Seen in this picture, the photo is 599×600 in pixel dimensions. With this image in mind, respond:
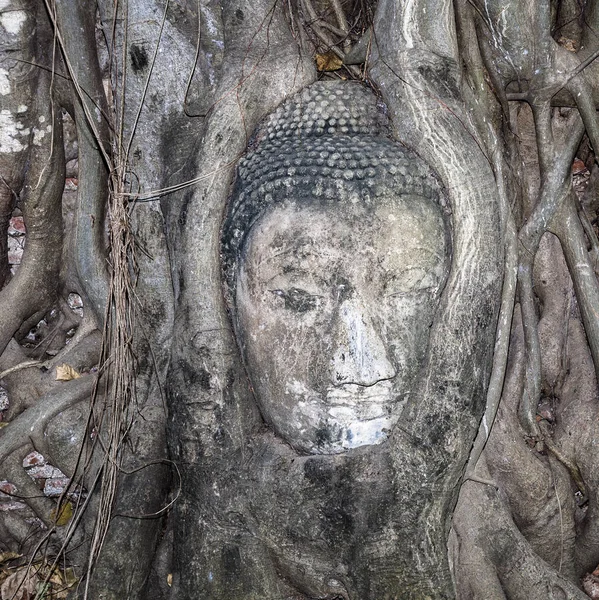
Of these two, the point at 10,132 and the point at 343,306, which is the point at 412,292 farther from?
the point at 10,132

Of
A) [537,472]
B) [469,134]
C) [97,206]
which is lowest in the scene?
[537,472]

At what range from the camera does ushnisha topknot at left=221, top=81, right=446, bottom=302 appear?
2055 mm

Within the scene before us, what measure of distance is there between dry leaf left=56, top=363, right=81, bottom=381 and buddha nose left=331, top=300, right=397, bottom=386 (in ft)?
4.12

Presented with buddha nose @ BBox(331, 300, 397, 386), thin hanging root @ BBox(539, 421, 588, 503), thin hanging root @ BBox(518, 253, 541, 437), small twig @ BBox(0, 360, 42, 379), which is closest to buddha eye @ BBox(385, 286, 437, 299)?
buddha nose @ BBox(331, 300, 397, 386)

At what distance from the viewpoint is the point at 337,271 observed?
203cm

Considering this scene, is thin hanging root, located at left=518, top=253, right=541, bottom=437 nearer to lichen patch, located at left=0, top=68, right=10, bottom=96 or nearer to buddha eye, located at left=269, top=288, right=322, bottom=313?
buddha eye, located at left=269, top=288, right=322, bottom=313

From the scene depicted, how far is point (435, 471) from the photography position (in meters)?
2.06

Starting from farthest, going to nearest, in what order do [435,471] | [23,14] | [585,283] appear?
[23,14] → [585,283] → [435,471]

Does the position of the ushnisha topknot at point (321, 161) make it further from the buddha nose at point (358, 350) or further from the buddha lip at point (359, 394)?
the buddha lip at point (359, 394)

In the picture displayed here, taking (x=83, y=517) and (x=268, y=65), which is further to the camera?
(x=83, y=517)

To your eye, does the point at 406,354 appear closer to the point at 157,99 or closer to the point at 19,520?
the point at 157,99

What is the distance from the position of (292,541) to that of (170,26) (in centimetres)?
178

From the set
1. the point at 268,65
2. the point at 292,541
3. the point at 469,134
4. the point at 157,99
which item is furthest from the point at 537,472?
the point at 157,99

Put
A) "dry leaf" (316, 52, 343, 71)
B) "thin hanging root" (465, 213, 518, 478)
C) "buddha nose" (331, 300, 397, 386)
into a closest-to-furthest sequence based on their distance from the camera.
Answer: "buddha nose" (331, 300, 397, 386) → "thin hanging root" (465, 213, 518, 478) → "dry leaf" (316, 52, 343, 71)
